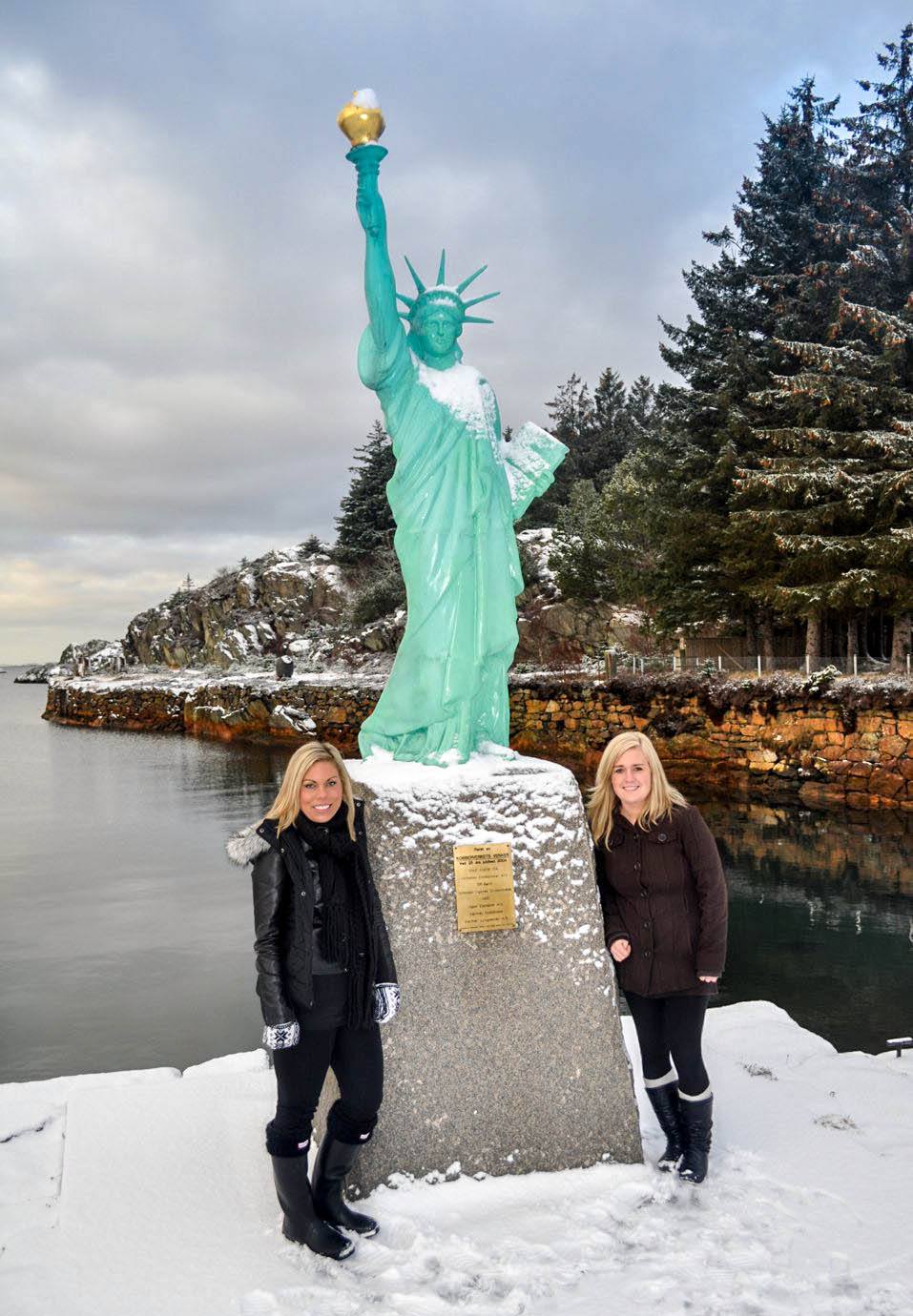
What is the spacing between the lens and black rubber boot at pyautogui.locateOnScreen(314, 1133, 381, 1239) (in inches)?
106

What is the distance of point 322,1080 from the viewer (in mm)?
2656

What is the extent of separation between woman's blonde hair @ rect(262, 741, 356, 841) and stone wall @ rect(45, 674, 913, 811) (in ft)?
38.2

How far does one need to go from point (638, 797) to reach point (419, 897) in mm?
862

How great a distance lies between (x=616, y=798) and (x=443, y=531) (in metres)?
1.27

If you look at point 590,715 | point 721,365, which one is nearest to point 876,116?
point 721,365

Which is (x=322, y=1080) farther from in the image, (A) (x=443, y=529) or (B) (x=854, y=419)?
(B) (x=854, y=419)

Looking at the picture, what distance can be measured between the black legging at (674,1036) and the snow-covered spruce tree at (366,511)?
108ft

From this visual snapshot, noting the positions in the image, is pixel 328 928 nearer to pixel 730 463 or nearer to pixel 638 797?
pixel 638 797

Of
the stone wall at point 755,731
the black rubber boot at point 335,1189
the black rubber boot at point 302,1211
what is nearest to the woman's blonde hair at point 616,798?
the black rubber boot at point 335,1189

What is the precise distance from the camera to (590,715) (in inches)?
707

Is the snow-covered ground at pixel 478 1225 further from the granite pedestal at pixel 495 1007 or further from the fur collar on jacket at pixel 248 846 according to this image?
the fur collar on jacket at pixel 248 846

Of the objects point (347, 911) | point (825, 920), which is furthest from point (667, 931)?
point (825, 920)

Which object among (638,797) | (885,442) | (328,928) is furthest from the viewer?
(885,442)

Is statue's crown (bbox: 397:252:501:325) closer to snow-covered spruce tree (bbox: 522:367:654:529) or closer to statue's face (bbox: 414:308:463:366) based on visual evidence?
statue's face (bbox: 414:308:463:366)
